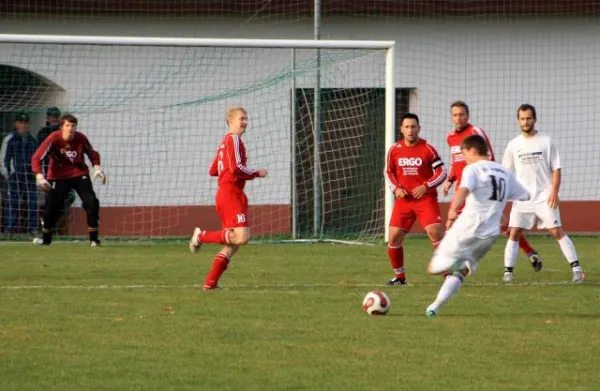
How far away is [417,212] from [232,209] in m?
2.11

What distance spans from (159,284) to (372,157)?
8361mm

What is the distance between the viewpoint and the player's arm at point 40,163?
56.0ft

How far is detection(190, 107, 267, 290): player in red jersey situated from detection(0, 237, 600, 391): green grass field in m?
0.49

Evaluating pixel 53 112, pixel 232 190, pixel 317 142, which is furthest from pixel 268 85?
pixel 232 190

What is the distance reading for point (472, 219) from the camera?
10016 mm

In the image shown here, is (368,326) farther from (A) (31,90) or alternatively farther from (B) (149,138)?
(A) (31,90)

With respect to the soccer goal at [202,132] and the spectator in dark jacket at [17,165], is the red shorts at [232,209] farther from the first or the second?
the spectator in dark jacket at [17,165]

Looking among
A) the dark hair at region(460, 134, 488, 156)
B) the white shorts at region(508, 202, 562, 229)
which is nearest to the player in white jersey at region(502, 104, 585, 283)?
the white shorts at region(508, 202, 562, 229)

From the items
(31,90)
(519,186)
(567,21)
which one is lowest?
(519,186)

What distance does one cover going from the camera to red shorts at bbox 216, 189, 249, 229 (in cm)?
1180

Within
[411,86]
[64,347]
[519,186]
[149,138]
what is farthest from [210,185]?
[64,347]

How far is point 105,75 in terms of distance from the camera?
20.9m

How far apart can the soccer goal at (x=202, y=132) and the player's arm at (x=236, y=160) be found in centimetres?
836

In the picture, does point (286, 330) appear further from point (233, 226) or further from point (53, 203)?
point (53, 203)
